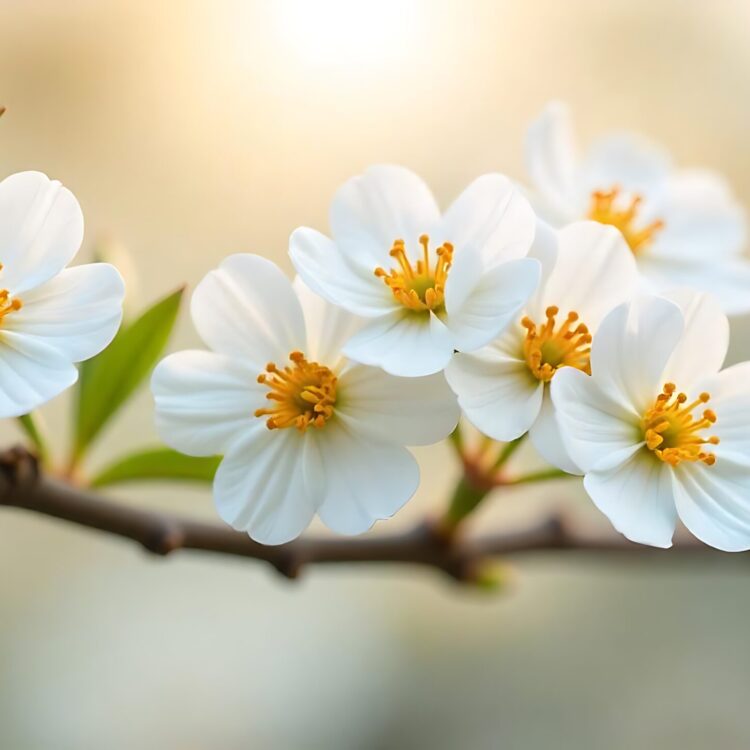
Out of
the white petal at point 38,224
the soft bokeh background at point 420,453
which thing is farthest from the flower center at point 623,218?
the soft bokeh background at point 420,453

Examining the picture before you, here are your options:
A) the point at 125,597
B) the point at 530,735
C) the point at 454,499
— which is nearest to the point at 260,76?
the point at 125,597

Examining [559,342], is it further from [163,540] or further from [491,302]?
[163,540]

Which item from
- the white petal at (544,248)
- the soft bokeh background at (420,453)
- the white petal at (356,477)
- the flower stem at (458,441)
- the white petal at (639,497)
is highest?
the white petal at (544,248)

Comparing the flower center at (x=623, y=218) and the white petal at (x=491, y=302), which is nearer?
the white petal at (x=491, y=302)

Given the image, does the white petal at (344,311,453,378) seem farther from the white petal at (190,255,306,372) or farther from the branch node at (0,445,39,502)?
the branch node at (0,445,39,502)

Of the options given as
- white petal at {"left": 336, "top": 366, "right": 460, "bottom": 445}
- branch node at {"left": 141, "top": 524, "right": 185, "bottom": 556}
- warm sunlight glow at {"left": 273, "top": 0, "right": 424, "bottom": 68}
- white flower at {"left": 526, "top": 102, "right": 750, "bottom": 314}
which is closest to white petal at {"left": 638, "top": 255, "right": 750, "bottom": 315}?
white flower at {"left": 526, "top": 102, "right": 750, "bottom": 314}

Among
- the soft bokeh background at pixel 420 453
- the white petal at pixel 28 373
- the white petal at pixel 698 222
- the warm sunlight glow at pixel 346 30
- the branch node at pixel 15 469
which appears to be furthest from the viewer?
the warm sunlight glow at pixel 346 30

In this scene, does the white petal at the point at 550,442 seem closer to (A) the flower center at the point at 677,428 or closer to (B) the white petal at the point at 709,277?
(A) the flower center at the point at 677,428

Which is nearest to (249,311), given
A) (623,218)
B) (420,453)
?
(623,218)
